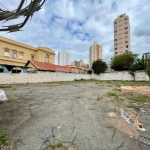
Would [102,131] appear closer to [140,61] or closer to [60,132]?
[60,132]

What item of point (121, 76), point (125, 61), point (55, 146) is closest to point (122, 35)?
point (125, 61)

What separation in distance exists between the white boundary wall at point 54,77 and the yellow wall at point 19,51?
8386 mm

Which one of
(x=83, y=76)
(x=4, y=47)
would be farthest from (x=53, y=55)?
(x=4, y=47)

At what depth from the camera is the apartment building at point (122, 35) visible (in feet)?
161

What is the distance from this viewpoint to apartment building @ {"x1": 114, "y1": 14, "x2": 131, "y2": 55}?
161 ft

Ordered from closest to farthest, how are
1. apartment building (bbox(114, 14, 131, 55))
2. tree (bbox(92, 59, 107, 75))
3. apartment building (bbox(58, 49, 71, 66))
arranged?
tree (bbox(92, 59, 107, 75)), apartment building (bbox(114, 14, 131, 55)), apartment building (bbox(58, 49, 71, 66))

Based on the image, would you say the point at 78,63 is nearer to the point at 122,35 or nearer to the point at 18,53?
the point at 122,35

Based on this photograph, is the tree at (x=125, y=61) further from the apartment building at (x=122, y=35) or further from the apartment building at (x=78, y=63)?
the apartment building at (x=78, y=63)

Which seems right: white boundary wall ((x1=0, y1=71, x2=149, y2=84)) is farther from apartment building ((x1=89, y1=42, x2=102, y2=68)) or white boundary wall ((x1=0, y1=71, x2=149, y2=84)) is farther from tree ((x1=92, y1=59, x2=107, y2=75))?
apartment building ((x1=89, y1=42, x2=102, y2=68))

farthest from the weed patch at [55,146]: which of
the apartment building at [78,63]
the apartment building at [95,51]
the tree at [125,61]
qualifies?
the apartment building at [95,51]

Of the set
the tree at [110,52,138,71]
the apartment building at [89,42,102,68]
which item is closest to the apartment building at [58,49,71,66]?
the apartment building at [89,42,102,68]

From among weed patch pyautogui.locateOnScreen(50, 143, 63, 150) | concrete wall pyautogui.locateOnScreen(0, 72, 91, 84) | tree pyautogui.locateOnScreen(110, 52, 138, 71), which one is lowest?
weed patch pyautogui.locateOnScreen(50, 143, 63, 150)

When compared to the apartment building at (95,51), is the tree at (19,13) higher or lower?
lower

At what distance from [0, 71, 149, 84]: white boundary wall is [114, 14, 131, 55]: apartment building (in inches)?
1140
